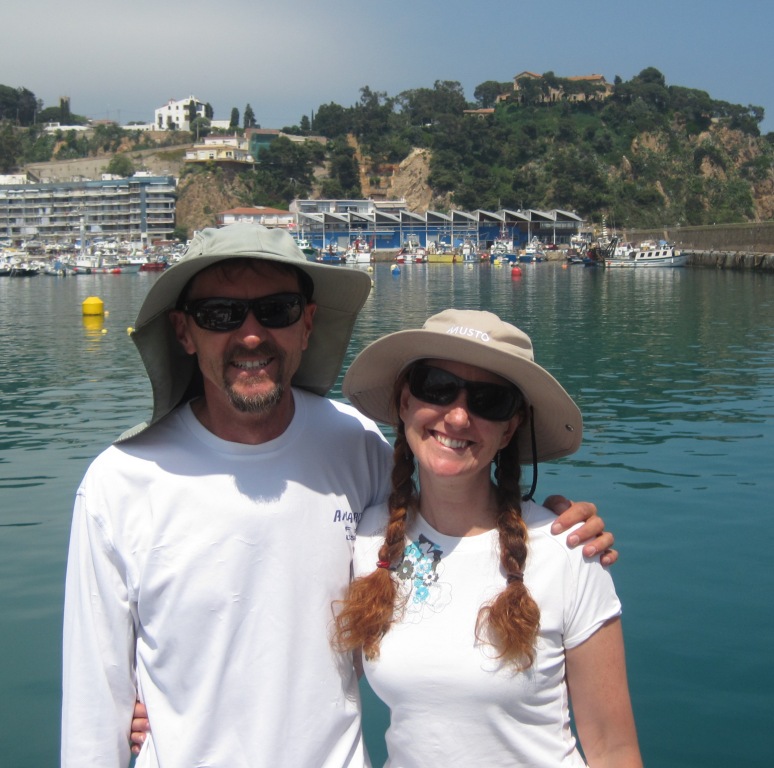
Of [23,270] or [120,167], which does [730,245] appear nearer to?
[23,270]

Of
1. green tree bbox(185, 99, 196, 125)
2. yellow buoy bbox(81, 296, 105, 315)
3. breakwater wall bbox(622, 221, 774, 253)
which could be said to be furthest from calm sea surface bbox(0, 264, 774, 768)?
green tree bbox(185, 99, 196, 125)

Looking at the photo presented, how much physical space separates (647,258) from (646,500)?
6661 cm

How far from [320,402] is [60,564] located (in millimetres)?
5190

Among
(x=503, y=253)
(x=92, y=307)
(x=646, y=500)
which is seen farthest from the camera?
(x=503, y=253)

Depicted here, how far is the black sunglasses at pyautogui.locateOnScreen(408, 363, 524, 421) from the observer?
2277mm

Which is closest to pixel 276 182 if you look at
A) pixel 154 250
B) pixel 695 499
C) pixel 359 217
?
pixel 359 217

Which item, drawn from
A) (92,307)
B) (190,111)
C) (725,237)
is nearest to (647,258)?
(725,237)

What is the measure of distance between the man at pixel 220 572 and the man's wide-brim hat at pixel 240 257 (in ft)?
0.04

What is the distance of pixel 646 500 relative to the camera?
8477 millimetres

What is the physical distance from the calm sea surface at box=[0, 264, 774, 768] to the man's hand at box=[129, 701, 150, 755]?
8.45 feet

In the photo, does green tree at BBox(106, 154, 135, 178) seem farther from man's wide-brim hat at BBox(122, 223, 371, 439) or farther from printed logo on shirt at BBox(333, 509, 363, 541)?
printed logo on shirt at BBox(333, 509, 363, 541)

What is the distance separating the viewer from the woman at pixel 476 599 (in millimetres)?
2082

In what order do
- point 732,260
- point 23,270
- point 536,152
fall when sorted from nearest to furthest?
1. point 732,260
2. point 23,270
3. point 536,152

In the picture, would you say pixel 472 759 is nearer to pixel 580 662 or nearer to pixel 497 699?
pixel 497 699
